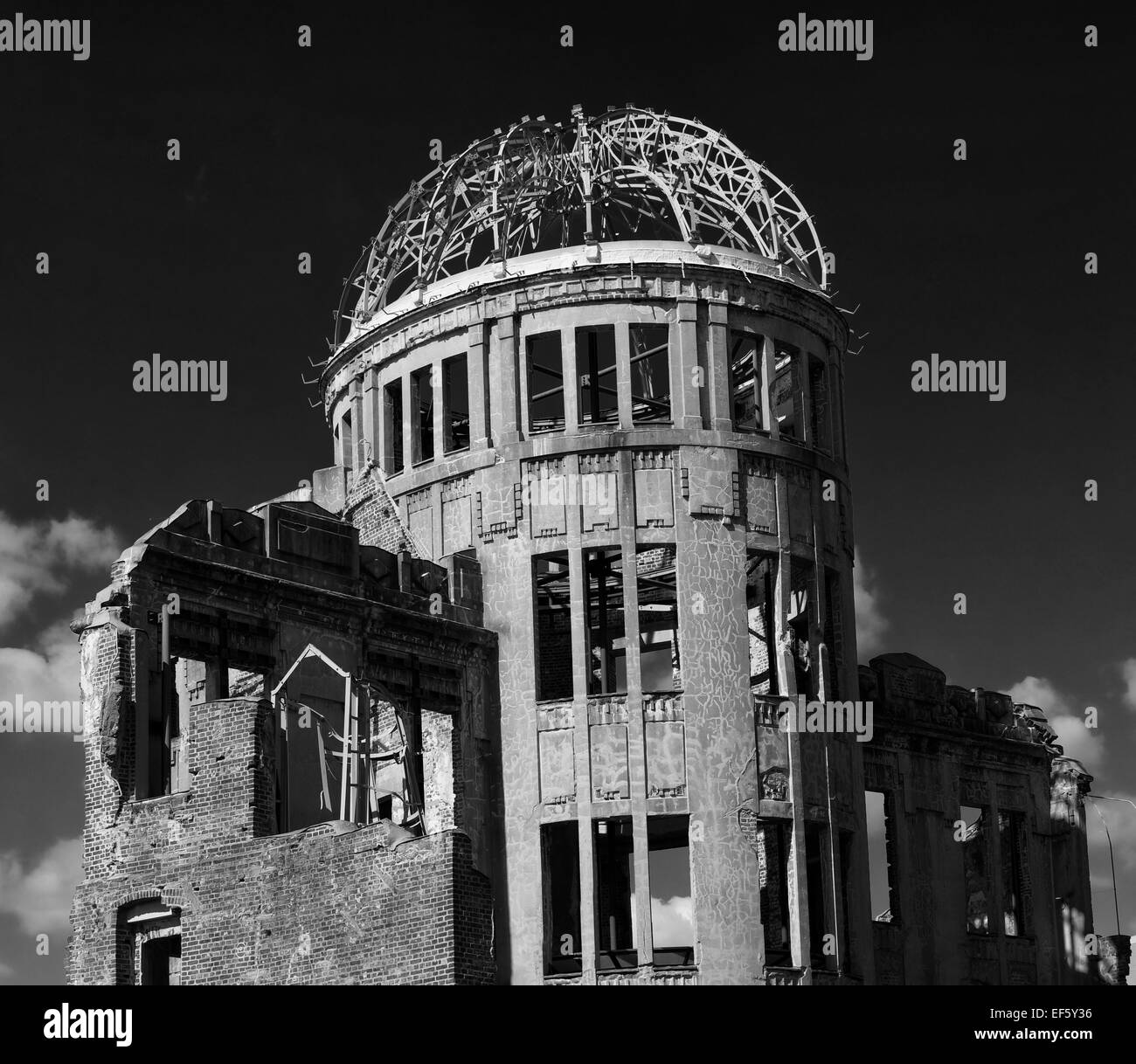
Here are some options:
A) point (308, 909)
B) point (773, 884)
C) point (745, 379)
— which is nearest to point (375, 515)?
point (745, 379)

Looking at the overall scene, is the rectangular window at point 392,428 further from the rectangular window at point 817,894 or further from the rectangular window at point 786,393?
the rectangular window at point 817,894

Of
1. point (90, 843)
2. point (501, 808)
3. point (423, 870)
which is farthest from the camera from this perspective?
point (501, 808)

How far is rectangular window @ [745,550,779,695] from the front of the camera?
37812 millimetres

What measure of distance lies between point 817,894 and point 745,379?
989 cm

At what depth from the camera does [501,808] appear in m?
36.2

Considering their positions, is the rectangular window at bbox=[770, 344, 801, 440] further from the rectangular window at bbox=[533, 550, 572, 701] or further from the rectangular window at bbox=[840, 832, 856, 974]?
the rectangular window at bbox=[840, 832, 856, 974]

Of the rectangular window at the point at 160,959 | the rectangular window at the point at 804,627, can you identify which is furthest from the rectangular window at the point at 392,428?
the rectangular window at the point at 160,959

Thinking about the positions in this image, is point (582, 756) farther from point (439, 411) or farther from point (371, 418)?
point (371, 418)

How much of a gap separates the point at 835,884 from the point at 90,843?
13.0 m

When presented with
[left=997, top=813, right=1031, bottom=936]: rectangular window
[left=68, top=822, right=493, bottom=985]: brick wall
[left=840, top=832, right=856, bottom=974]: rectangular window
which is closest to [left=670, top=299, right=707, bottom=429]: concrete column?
[left=840, top=832, right=856, bottom=974]: rectangular window

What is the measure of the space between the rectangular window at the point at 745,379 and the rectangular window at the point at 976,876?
31.0 feet

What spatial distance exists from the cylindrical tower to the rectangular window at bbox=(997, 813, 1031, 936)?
821 cm
